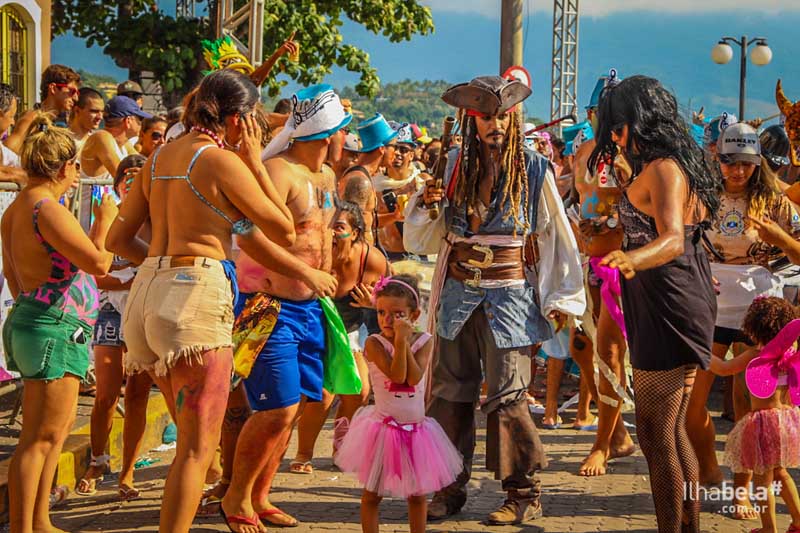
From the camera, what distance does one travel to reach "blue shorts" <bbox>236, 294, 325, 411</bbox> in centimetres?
564

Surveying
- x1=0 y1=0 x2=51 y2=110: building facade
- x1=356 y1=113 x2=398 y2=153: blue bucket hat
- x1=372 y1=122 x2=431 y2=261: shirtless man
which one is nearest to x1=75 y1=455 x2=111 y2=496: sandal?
x1=372 y1=122 x2=431 y2=261: shirtless man

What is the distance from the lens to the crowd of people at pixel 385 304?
15.5 feet

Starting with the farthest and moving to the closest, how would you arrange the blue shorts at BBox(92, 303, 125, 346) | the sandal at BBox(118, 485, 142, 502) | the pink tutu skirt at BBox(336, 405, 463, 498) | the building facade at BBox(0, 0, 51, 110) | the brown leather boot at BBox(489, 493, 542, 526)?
the building facade at BBox(0, 0, 51, 110) → the blue shorts at BBox(92, 303, 125, 346) → the sandal at BBox(118, 485, 142, 502) → the brown leather boot at BBox(489, 493, 542, 526) → the pink tutu skirt at BBox(336, 405, 463, 498)

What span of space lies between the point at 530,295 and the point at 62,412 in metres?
2.56

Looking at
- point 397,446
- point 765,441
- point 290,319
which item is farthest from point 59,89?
point 765,441

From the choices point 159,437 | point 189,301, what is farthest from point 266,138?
point 159,437

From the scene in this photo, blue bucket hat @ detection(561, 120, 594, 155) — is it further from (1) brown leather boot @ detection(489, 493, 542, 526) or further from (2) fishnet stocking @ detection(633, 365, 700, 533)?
(2) fishnet stocking @ detection(633, 365, 700, 533)

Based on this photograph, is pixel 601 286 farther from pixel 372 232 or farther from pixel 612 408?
pixel 372 232

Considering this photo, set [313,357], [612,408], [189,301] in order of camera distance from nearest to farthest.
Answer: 1. [189,301]
2. [313,357]
3. [612,408]

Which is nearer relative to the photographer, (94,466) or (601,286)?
(94,466)

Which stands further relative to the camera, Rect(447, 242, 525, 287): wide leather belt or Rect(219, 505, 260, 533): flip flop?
Rect(447, 242, 525, 287): wide leather belt

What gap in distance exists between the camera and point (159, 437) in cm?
779

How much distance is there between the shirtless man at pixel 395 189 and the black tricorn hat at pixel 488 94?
6.99ft

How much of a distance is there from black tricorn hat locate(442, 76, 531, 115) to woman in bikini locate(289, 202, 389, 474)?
92 centimetres
